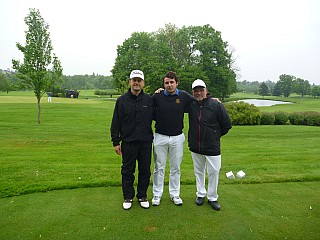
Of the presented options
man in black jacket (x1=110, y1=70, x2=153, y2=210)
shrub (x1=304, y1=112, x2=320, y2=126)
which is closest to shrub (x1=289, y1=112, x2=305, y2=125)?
shrub (x1=304, y1=112, x2=320, y2=126)

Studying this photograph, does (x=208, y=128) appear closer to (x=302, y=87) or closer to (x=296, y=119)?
(x=296, y=119)

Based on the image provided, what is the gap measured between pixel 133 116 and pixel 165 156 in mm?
883

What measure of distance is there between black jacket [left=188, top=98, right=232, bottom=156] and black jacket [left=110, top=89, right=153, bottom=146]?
0.79 meters

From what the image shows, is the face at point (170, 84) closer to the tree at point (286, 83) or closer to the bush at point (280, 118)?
the bush at point (280, 118)

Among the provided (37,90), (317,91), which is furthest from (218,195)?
(317,91)

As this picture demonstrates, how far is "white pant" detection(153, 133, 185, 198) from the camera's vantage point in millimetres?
4457

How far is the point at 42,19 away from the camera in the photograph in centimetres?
1644

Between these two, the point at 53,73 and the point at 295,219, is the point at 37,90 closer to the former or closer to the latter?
the point at 53,73

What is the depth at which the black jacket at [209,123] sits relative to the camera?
434cm

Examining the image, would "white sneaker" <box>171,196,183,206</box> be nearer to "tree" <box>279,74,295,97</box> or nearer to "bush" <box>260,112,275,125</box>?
"bush" <box>260,112,275,125</box>

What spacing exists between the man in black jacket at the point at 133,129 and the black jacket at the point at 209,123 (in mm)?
764

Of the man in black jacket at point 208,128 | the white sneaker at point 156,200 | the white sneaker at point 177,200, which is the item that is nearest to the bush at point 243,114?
the man in black jacket at point 208,128

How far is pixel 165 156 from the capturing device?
15.0 feet

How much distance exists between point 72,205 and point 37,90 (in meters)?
14.2
